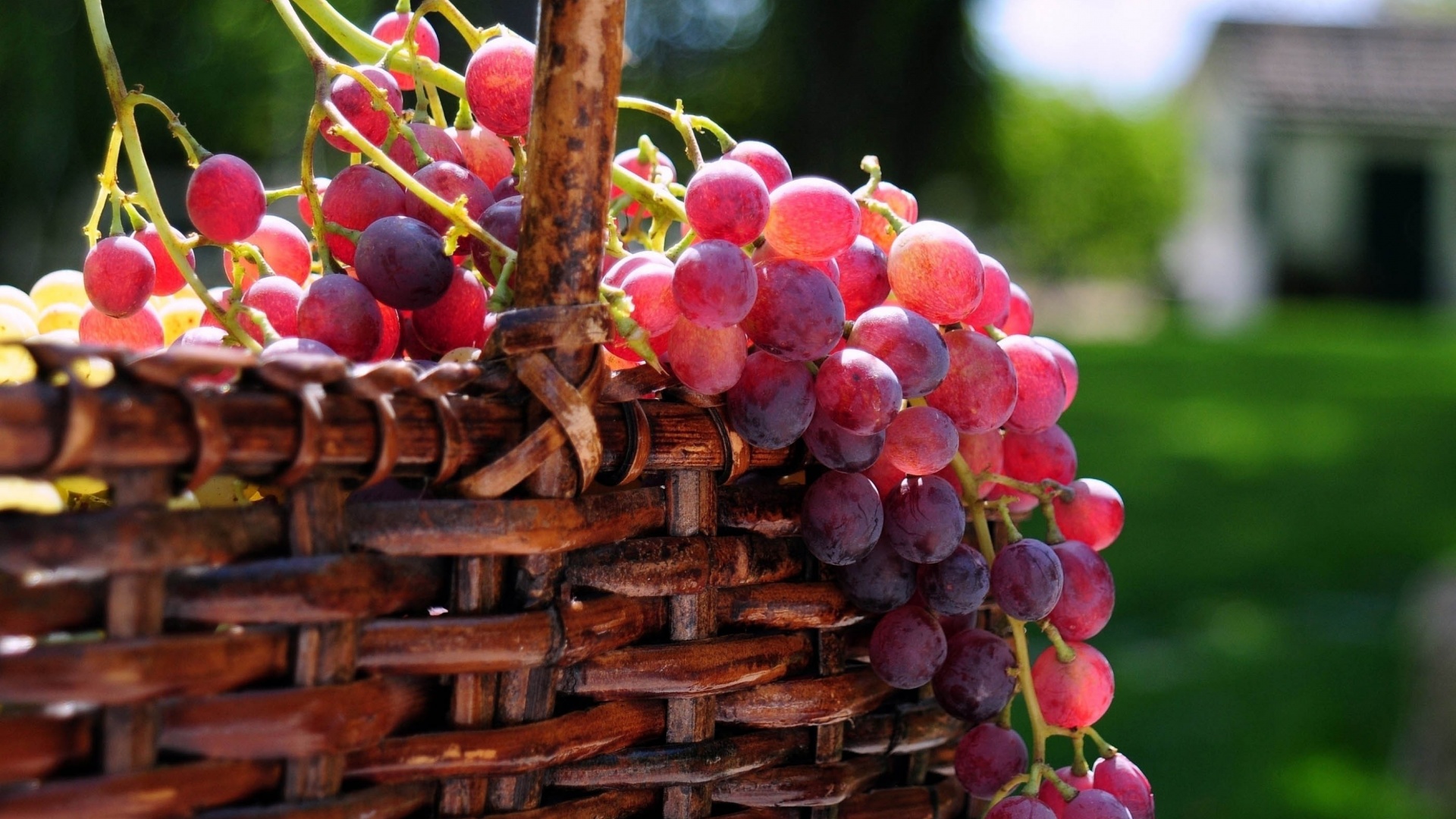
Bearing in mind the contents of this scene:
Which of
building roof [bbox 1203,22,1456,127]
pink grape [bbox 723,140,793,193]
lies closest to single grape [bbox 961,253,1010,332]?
pink grape [bbox 723,140,793,193]

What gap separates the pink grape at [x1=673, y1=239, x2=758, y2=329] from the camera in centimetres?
48

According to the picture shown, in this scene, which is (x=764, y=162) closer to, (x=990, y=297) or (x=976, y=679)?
(x=990, y=297)

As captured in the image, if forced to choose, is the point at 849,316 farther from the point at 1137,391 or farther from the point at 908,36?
the point at 908,36

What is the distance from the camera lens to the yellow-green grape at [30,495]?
0.49 metres

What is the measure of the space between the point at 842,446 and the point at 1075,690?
177 millimetres

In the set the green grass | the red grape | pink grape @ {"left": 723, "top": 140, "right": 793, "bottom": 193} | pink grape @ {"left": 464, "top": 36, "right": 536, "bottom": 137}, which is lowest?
the green grass

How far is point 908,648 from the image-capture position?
1.81 feet

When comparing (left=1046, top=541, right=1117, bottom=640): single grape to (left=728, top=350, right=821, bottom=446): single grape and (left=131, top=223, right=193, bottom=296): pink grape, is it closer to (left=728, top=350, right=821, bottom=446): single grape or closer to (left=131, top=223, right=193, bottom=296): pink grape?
(left=728, top=350, right=821, bottom=446): single grape

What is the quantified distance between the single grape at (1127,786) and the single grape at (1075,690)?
0.02m

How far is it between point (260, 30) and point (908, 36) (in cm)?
375

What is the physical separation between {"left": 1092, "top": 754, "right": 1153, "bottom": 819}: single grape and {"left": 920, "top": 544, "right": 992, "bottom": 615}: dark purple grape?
11 cm

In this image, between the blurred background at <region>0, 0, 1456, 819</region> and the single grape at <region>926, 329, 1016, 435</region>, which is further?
the blurred background at <region>0, 0, 1456, 819</region>

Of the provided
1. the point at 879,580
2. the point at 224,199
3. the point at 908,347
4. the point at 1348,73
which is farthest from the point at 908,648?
the point at 1348,73

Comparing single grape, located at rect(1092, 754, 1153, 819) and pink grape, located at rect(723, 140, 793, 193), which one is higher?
pink grape, located at rect(723, 140, 793, 193)
